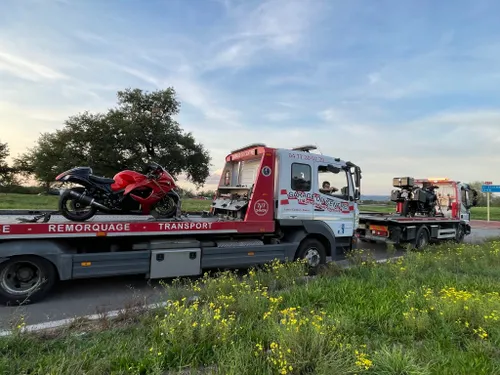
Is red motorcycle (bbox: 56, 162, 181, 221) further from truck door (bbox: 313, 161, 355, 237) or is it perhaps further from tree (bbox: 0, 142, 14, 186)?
tree (bbox: 0, 142, 14, 186)

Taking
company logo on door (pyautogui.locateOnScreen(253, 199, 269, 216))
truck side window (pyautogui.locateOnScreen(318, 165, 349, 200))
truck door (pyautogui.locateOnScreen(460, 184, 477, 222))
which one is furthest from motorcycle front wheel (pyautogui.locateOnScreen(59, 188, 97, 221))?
truck door (pyautogui.locateOnScreen(460, 184, 477, 222))

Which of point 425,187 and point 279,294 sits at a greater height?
point 425,187

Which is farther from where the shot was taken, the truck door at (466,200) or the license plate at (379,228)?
the truck door at (466,200)

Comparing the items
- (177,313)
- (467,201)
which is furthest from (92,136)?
(177,313)

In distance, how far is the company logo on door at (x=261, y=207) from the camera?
271 inches

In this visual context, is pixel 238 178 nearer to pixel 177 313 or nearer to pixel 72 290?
pixel 72 290

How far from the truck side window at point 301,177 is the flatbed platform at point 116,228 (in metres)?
0.99

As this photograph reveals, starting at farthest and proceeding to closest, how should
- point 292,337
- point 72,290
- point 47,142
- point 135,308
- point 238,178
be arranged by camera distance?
point 47,142, point 238,178, point 72,290, point 135,308, point 292,337

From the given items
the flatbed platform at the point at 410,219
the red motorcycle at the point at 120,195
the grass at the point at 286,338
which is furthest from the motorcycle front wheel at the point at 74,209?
the flatbed platform at the point at 410,219

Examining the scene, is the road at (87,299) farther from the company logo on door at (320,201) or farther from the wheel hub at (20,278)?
the company logo on door at (320,201)

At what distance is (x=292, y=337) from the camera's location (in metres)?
3.19

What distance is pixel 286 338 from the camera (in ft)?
10.5

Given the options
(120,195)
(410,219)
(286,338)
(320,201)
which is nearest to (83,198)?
(120,195)

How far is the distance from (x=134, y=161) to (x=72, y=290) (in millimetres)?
25956
